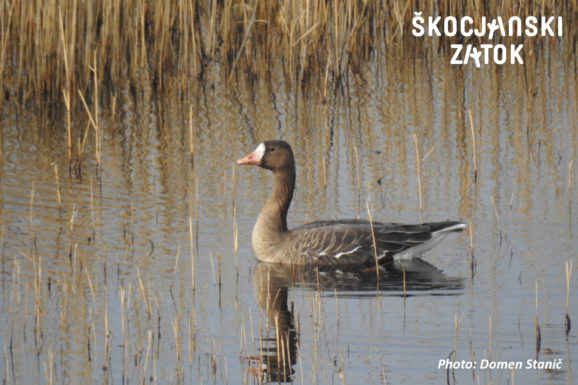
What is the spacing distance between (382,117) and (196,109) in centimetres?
259

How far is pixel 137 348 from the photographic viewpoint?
7.71 meters

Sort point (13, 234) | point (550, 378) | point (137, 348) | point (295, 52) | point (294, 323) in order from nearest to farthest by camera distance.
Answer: point (550, 378) < point (137, 348) < point (294, 323) < point (13, 234) < point (295, 52)

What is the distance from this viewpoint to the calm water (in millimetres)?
7602

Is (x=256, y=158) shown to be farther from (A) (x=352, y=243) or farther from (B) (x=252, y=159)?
(A) (x=352, y=243)

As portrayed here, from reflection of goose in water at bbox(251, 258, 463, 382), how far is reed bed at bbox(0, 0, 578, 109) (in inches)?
200

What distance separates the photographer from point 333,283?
379 inches

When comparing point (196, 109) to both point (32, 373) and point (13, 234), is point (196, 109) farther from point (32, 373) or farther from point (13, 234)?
point (32, 373)

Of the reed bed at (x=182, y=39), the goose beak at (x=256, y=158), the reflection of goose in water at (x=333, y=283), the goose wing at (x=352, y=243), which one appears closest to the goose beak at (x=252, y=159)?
the goose beak at (x=256, y=158)

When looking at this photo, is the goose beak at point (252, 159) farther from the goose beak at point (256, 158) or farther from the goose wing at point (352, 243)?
the goose wing at point (352, 243)

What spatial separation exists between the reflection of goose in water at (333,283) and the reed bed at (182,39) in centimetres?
508

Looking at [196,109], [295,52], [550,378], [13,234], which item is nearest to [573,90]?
[295,52]

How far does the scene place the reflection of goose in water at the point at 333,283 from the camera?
8547 millimetres

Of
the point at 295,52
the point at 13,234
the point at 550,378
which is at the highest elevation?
the point at 295,52

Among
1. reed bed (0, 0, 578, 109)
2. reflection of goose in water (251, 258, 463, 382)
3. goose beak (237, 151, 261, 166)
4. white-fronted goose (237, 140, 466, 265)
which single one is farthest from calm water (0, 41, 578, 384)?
goose beak (237, 151, 261, 166)
